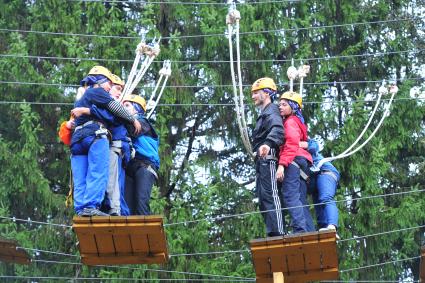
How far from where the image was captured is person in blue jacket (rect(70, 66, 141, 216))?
14117mm

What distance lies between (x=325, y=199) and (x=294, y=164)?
1.93 ft

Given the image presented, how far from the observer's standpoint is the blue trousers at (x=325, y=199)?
14.9 metres

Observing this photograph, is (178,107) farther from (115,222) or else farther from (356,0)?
(115,222)

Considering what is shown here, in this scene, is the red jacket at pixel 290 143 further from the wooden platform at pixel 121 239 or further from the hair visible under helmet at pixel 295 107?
the wooden platform at pixel 121 239

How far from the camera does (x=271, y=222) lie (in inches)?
567

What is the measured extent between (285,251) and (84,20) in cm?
795

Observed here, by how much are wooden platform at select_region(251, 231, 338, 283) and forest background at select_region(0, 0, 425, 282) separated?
4708 mm

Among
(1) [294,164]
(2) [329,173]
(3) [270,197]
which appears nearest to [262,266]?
(3) [270,197]

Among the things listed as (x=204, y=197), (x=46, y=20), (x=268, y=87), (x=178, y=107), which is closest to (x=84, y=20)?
(x=46, y=20)

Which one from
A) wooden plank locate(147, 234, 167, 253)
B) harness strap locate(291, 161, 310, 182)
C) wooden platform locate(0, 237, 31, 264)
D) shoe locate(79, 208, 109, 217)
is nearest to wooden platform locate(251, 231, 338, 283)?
harness strap locate(291, 161, 310, 182)

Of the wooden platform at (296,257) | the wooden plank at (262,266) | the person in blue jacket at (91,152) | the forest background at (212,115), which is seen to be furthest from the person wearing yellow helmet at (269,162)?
the forest background at (212,115)

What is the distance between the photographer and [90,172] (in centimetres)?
1417

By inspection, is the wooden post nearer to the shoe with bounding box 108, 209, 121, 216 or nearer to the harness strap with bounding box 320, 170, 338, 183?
the harness strap with bounding box 320, 170, 338, 183

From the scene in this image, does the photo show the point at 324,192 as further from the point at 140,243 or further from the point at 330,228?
the point at 140,243
